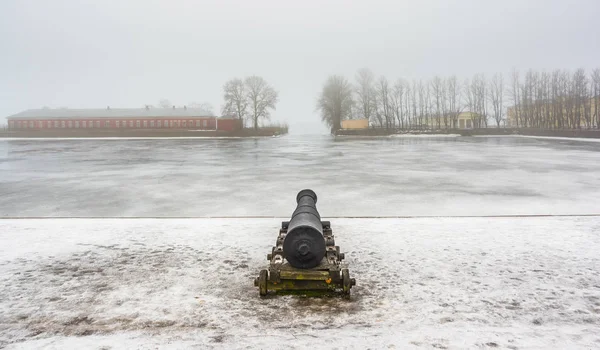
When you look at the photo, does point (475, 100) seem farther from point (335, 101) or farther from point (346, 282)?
point (346, 282)

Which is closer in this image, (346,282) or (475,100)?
(346,282)

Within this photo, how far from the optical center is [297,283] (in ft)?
16.6

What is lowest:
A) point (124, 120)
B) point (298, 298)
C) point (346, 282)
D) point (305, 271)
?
point (298, 298)

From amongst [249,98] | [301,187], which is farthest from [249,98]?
[301,187]

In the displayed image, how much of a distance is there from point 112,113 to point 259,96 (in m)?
26.1

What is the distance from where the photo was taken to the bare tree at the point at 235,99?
78625 mm

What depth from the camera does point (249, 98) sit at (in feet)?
258

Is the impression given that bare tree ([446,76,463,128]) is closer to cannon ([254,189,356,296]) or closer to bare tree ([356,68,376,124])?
bare tree ([356,68,376,124])

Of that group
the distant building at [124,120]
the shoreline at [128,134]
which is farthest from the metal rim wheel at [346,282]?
the distant building at [124,120]

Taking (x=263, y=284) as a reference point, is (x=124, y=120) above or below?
above

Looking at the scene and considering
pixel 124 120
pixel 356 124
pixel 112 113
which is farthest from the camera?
pixel 112 113

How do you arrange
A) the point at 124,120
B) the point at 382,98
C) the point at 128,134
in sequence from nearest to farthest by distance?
the point at 128,134, the point at 124,120, the point at 382,98

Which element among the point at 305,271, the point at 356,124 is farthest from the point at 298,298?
the point at 356,124

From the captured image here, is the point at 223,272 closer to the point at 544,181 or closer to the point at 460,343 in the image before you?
the point at 460,343
